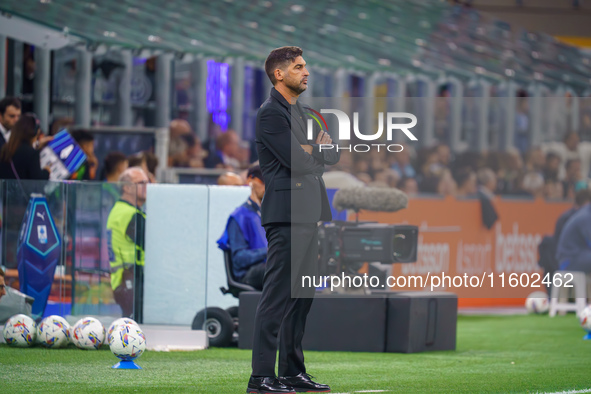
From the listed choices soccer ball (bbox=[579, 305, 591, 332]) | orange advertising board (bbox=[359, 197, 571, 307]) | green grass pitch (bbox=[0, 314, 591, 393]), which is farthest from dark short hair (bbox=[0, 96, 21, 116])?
soccer ball (bbox=[579, 305, 591, 332])

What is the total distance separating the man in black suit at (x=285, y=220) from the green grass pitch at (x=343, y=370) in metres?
0.29

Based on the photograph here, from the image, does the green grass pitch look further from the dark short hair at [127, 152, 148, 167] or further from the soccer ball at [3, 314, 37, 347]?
the dark short hair at [127, 152, 148, 167]

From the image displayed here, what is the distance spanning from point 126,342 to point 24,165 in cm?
317

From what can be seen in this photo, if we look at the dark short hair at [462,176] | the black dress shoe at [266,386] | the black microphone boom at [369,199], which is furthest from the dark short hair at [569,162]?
the black dress shoe at [266,386]

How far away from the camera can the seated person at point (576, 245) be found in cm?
1280

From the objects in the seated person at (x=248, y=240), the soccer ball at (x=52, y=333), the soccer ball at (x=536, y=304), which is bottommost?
the soccer ball at (x=536, y=304)

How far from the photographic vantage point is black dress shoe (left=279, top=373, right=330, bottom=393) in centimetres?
565

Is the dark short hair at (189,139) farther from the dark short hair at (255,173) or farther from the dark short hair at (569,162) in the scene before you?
the dark short hair at (569,162)

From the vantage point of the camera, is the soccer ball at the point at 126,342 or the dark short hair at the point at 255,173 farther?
the dark short hair at the point at 255,173

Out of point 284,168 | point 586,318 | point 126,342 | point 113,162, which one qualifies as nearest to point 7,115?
point 113,162

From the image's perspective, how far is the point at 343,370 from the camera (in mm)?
6945

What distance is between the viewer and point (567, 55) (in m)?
18.3

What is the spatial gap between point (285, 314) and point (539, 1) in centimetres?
2111

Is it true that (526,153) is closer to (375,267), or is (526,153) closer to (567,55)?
(567,55)
